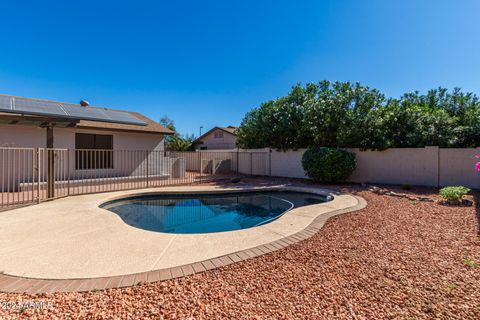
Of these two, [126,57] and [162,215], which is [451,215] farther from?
[126,57]

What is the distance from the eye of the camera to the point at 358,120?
12062mm

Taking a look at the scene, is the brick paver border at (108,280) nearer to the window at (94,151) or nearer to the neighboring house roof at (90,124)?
the neighboring house roof at (90,124)

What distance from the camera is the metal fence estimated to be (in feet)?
28.2

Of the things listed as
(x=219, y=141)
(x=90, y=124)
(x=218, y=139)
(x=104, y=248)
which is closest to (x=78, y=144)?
(x=90, y=124)

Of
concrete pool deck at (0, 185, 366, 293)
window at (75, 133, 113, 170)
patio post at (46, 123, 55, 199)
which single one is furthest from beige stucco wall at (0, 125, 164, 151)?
concrete pool deck at (0, 185, 366, 293)

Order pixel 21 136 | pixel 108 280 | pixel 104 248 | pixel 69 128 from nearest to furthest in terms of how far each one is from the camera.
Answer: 1. pixel 108 280
2. pixel 104 248
3. pixel 21 136
4. pixel 69 128

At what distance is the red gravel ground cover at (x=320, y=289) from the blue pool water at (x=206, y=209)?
289 centimetres

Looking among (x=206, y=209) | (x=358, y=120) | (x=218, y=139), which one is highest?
(x=218, y=139)

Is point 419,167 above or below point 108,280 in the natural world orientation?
above

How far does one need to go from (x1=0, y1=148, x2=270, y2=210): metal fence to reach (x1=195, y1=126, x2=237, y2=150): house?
10.2m

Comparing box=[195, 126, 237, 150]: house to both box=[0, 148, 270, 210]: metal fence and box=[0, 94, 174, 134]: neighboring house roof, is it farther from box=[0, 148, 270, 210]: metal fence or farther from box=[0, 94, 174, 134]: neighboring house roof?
box=[0, 94, 174, 134]: neighboring house roof

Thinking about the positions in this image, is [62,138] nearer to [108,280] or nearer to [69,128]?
[69,128]

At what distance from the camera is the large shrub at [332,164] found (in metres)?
11.6

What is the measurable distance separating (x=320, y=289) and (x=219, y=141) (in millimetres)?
28331
